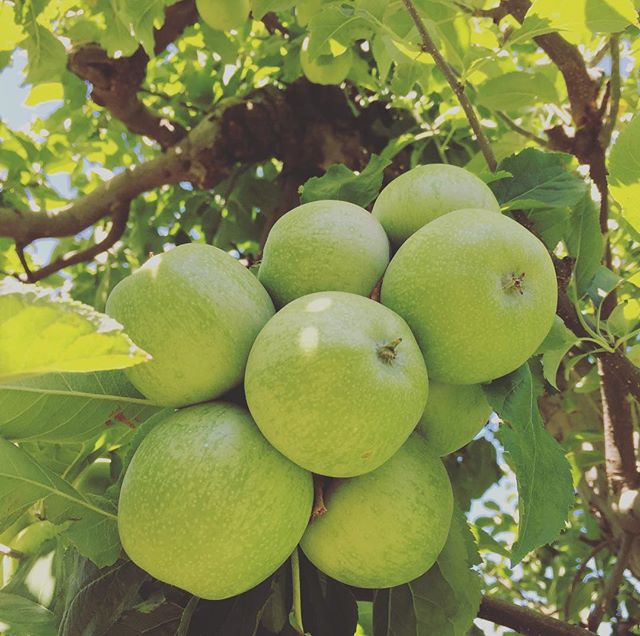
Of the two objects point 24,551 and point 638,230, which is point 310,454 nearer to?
point 638,230

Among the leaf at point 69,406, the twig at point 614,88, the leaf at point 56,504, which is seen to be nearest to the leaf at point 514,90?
the twig at point 614,88

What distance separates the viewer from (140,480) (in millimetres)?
940

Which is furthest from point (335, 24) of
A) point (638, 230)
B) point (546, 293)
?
point (546, 293)

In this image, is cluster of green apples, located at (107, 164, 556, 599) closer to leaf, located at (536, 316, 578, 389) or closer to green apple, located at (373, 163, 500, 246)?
green apple, located at (373, 163, 500, 246)

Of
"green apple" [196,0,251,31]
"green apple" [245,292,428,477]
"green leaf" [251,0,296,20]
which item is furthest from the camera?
"green apple" [196,0,251,31]

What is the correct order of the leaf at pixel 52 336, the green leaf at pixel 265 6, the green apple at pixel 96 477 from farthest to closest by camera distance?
the green leaf at pixel 265 6
the green apple at pixel 96 477
the leaf at pixel 52 336

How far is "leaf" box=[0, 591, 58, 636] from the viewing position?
113 cm

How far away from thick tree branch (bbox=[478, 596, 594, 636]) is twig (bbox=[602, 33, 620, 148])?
141 centimetres

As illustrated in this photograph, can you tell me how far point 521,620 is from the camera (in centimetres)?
Result: 138

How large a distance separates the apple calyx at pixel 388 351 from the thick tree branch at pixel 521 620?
27.5 inches

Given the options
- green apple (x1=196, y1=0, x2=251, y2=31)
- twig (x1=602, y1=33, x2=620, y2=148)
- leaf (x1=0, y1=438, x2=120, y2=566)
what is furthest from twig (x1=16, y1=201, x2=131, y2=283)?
leaf (x1=0, y1=438, x2=120, y2=566)

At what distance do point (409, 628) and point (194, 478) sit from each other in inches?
18.8

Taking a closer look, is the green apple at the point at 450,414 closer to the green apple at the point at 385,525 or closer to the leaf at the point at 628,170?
the green apple at the point at 385,525

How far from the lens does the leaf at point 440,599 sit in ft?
3.68
